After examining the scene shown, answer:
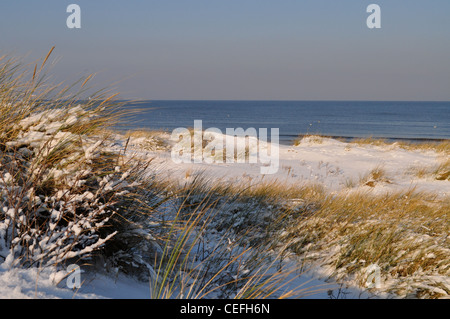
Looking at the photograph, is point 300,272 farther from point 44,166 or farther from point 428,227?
point 44,166

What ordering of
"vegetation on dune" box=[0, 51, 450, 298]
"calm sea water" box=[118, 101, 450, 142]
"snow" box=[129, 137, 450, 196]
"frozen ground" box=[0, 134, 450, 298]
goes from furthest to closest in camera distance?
"calm sea water" box=[118, 101, 450, 142]
"snow" box=[129, 137, 450, 196]
"vegetation on dune" box=[0, 51, 450, 298]
"frozen ground" box=[0, 134, 450, 298]

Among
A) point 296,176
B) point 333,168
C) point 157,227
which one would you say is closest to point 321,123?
point 333,168

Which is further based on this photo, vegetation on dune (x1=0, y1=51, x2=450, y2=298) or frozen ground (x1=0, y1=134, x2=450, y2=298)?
vegetation on dune (x1=0, y1=51, x2=450, y2=298)

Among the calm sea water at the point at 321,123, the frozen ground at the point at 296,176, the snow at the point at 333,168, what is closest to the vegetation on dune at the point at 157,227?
the frozen ground at the point at 296,176

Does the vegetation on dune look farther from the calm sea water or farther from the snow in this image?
the snow

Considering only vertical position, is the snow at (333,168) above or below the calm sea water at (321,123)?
below

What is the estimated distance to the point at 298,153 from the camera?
1292 centimetres

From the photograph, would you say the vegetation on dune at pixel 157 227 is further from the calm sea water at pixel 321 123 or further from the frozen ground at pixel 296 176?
the calm sea water at pixel 321 123

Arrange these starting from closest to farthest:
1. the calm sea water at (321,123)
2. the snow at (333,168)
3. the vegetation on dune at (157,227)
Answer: the vegetation on dune at (157,227) → the snow at (333,168) → the calm sea water at (321,123)

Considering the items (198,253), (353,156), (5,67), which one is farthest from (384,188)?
(5,67)

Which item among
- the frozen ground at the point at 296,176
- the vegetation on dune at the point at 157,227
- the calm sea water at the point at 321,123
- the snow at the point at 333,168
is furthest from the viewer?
the calm sea water at the point at 321,123

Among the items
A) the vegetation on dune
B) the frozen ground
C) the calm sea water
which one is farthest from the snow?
the vegetation on dune

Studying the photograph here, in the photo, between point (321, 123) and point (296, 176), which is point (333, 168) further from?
point (321, 123)

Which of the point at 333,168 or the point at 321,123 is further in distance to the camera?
the point at 321,123
